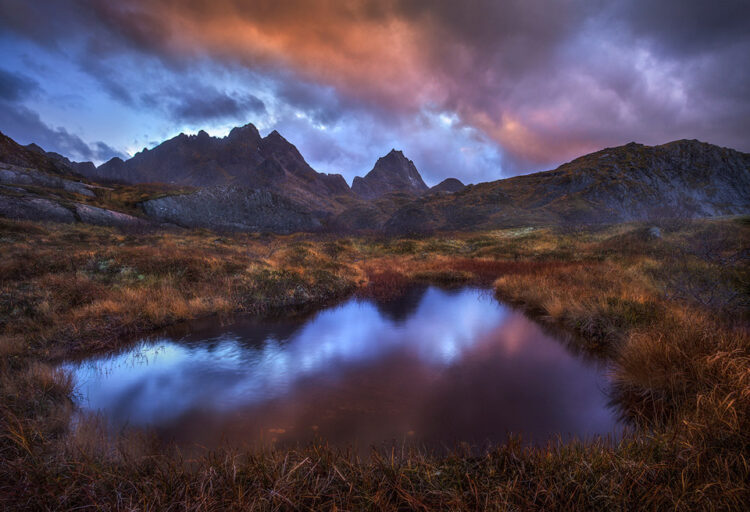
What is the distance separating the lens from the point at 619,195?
72.3 meters

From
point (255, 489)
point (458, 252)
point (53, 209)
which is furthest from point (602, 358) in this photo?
point (53, 209)

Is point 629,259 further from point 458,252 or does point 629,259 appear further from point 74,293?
point 74,293

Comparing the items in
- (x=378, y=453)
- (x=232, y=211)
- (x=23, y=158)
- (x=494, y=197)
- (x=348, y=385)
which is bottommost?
(x=348, y=385)

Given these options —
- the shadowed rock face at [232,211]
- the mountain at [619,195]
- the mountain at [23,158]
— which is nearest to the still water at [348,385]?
the shadowed rock face at [232,211]

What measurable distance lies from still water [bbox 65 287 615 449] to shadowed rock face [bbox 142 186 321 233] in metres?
44.6

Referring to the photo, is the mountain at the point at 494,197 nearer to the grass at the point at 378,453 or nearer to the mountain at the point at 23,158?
the mountain at the point at 23,158

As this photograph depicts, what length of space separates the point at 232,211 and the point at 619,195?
91073mm

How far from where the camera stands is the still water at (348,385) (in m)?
5.18

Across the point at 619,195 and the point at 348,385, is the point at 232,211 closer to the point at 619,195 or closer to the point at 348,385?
the point at 348,385

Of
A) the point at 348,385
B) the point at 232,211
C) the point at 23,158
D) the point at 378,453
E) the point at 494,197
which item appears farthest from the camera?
the point at 494,197

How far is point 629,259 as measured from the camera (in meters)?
17.7

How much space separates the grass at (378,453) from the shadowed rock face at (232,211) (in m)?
39.8

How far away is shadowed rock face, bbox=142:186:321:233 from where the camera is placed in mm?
47609

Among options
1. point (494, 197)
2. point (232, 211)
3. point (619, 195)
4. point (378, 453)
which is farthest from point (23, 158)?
point (619, 195)
